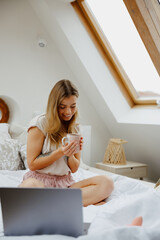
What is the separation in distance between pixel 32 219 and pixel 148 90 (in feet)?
8.27

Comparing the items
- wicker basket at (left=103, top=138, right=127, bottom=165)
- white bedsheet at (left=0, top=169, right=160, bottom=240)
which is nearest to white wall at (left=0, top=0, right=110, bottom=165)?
wicker basket at (left=103, top=138, right=127, bottom=165)

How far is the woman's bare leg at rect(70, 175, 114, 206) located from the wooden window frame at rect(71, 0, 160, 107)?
5.15 feet

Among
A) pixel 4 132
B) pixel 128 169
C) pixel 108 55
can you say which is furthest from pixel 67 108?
pixel 108 55

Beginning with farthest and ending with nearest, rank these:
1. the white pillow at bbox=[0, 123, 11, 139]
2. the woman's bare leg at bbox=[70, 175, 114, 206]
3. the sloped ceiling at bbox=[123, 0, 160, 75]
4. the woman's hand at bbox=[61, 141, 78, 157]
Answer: the white pillow at bbox=[0, 123, 11, 139]
the sloped ceiling at bbox=[123, 0, 160, 75]
the woman's bare leg at bbox=[70, 175, 114, 206]
the woman's hand at bbox=[61, 141, 78, 157]

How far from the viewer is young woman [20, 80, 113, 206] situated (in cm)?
183

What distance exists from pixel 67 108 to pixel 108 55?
1648 mm

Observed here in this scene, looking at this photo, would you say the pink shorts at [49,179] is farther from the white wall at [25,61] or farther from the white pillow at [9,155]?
the white wall at [25,61]

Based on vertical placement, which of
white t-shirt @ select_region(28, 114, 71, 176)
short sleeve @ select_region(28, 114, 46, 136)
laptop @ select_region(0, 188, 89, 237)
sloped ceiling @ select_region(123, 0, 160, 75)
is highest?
sloped ceiling @ select_region(123, 0, 160, 75)

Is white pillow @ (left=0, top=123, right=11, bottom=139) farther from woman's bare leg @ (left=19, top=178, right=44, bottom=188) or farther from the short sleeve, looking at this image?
woman's bare leg @ (left=19, top=178, right=44, bottom=188)

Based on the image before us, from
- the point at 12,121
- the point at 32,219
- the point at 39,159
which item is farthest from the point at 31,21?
the point at 32,219

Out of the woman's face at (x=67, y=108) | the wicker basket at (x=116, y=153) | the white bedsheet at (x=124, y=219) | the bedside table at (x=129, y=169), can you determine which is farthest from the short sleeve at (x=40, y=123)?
the wicker basket at (x=116, y=153)

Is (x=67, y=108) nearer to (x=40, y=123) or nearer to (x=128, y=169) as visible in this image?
(x=40, y=123)

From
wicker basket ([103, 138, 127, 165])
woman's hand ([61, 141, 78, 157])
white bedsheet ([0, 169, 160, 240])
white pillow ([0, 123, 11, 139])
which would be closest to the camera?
white bedsheet ([0, 169, 160, 240])

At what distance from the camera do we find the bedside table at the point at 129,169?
10.1 ft
